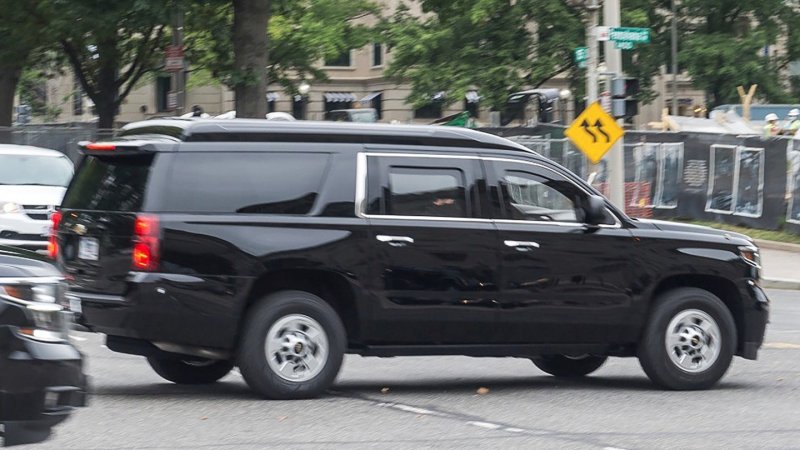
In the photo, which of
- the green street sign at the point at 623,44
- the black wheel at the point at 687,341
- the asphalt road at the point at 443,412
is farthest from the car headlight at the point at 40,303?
the green street sign at the point at 623,44

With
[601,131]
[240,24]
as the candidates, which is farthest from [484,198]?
[240,24]

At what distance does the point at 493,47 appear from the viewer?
51.2 metres

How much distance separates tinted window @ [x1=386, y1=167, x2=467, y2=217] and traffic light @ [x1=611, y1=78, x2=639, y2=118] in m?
15.3

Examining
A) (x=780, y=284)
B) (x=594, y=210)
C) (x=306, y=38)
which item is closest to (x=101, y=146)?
(x=594, y=210)

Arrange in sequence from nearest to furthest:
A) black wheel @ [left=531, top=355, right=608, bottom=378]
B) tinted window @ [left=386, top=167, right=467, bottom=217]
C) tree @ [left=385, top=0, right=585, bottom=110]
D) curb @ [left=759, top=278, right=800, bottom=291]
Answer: tinted window @ [left=386, top=167, right=467, bottom=217], black wheel @ [left=531, top=355, right=608, bottom=378], curb @ [left=759, top=278, right=800, bottom=291], tree @ [left=385, top=0, right=585, bottom=110]

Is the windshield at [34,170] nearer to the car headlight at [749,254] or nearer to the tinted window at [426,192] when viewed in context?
the tinted window at [426,192]

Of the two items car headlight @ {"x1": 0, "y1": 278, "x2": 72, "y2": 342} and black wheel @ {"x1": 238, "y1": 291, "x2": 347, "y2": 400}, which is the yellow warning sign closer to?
black wheel @ {"x1": 238, "y1": 291, "x2": 347, "y2": 400}

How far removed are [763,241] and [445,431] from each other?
20.3m

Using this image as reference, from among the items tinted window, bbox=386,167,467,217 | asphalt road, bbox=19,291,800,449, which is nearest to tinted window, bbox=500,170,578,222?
tinted window, bbox=386,167,467,217

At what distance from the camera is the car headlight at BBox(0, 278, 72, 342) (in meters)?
6.39

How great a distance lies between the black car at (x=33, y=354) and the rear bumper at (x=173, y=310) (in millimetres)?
2579

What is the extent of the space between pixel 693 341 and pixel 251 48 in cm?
1743

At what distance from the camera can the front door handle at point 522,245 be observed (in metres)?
10.2

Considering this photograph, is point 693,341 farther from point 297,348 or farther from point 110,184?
point 110,184
